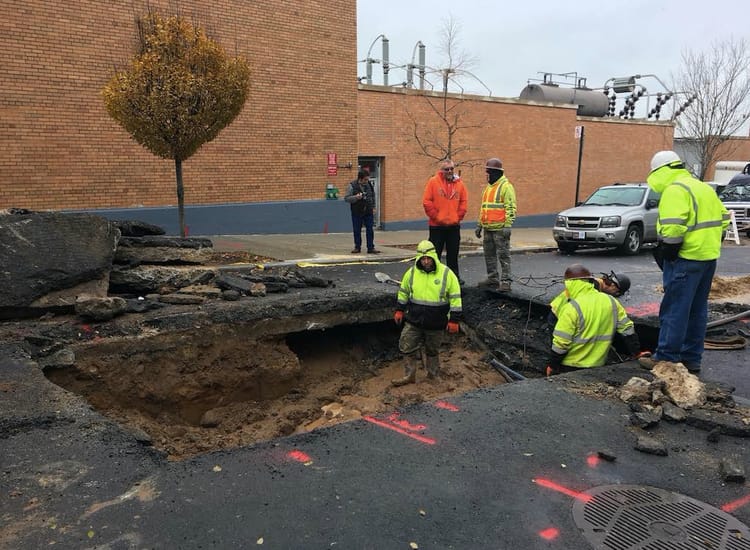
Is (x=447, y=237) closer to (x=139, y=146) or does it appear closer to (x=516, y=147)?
(x=139, y=146)

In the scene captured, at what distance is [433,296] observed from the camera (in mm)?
6105

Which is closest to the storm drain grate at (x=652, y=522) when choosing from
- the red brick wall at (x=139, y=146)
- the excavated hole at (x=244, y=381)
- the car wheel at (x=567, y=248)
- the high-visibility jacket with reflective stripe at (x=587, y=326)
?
the high-visibility jacket with reflective stripe at (x=587, y=326)

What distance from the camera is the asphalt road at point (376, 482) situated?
2.67 meters

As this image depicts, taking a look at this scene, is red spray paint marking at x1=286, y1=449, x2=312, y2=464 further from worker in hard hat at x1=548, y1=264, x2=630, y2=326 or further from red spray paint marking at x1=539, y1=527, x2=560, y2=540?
worker in hard hat at x1=548, y1=264, x2=630, y2=326

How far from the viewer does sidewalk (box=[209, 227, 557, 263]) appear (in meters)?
11.8

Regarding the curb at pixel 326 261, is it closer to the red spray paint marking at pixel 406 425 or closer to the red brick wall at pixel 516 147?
the red brick wall at pixel 516 147

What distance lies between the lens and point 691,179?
4.84 meters

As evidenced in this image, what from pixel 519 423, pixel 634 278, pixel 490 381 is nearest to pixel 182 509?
pixel 519 423

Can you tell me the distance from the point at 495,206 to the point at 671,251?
3.45 meters

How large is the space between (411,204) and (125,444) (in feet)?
51.3

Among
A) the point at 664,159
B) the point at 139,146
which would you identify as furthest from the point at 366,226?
the point at 664,159

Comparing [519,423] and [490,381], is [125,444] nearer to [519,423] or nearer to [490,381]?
[519,423]

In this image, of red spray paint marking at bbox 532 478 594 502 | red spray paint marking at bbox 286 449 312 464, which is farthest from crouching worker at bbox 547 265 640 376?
red spray paint marking at bbox 286 449 312 464

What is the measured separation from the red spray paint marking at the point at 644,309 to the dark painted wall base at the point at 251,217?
986cm
